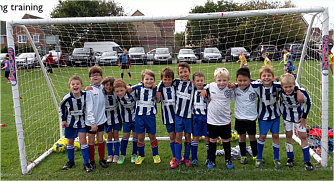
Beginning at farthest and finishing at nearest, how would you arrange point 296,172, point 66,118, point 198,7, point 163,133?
point 198,7 < point 163,133 < point 66,118 < point 296,172

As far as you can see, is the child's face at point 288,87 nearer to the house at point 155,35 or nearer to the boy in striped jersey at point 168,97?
the boy in striped jersey at point 168,97

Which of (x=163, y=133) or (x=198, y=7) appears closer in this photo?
(x=163, y=133)

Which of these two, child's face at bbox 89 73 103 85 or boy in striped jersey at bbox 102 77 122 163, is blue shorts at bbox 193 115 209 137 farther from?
child's face at bbox 89 73 103 85

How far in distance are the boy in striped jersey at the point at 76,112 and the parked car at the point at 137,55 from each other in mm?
3712

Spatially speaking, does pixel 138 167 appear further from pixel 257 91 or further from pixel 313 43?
pixel 313 43

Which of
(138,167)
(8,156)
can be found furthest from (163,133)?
(8,156)

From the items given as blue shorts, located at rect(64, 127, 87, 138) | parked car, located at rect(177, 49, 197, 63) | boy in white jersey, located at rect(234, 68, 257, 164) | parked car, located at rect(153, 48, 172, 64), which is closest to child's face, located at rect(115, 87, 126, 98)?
blue shorts, located at rect(64, 127, 87, 138)

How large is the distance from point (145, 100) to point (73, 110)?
992 mm

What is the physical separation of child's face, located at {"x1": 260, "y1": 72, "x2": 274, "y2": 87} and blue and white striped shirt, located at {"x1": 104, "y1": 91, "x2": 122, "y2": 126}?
2067mm

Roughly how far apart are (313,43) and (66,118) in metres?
3.95

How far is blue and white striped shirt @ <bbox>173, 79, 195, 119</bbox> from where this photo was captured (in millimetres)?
3537

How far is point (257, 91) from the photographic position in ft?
11.5

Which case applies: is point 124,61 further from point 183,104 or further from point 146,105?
point 183,104

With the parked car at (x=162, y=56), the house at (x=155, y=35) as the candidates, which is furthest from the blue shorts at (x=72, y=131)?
the parked car at (x=162, y=56)
